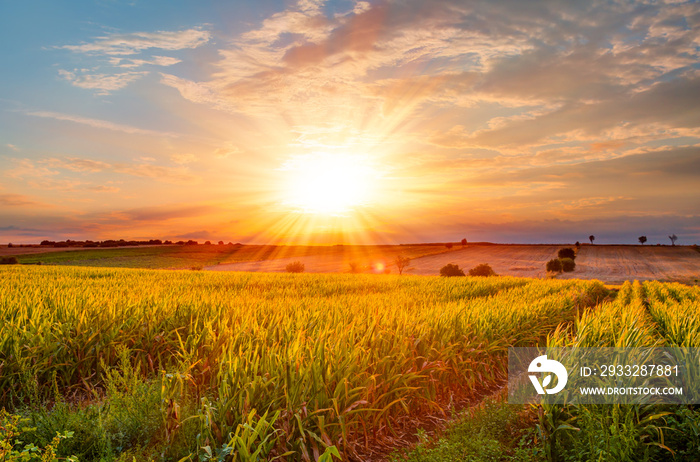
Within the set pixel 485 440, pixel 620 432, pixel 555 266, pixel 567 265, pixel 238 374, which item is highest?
pixel 238 374

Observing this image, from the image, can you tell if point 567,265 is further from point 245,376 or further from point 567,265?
point 245,376

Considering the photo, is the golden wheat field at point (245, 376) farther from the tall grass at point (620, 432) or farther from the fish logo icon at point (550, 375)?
the fish logo icon at point (550, 375)

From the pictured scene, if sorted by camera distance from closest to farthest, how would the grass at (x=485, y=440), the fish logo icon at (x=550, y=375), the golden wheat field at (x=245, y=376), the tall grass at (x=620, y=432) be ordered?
1. the golden wheat field at (x=245, y=376)
2. the tall grass at (x=620, y=432)
3. the grass at (x=485, y=440)
4. the fish logo icon at (x=550, y=375)

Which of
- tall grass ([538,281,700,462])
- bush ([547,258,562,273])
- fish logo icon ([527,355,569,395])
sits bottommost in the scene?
bush ([547,258,562,273])

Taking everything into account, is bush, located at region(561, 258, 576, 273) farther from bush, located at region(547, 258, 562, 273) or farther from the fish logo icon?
the fish logo icon

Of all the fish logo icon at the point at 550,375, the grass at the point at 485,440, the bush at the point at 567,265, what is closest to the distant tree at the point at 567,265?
the bush at the point at 567,265

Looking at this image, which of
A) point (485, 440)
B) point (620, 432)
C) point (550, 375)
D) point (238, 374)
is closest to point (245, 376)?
point (238, 374)

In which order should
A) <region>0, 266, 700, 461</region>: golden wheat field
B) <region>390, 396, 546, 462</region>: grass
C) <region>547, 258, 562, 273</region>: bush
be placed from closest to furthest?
<region>0, 266, 700, 461</region>: golden wheat field < <region>390, 396, 546, 462</region>: grass < <region>547, 258, 562, 273</region>: bush

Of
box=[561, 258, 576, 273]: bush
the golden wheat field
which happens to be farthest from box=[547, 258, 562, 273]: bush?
the golden wheat field

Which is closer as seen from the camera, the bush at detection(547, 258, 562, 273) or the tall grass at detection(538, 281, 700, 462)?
the tall grass at detection(538, 281, 700, 462)

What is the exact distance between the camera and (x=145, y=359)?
6258 mm

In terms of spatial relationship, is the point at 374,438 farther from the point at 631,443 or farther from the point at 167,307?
the point at 167,307

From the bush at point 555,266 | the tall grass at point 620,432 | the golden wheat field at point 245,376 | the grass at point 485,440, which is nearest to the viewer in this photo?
the golden wheat field at point 245,376

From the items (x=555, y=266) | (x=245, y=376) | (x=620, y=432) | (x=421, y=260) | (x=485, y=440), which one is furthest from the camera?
(x=421, y=260)
